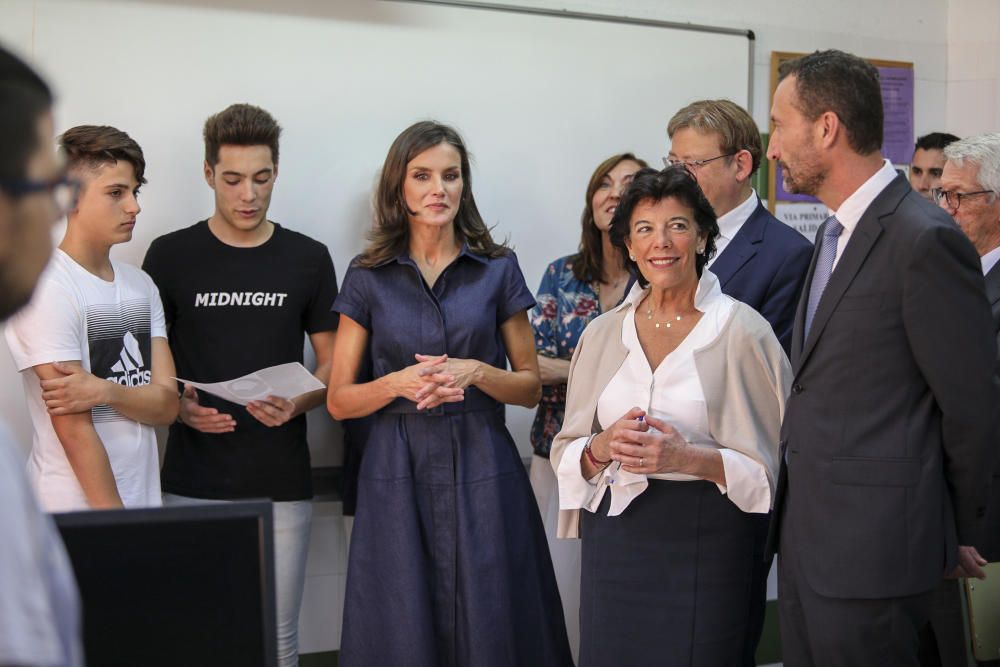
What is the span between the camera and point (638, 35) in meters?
3.76

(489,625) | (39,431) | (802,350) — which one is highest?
(802,350)

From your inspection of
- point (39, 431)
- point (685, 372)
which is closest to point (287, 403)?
point (39, 431)

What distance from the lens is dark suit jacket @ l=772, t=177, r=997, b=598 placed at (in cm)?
187

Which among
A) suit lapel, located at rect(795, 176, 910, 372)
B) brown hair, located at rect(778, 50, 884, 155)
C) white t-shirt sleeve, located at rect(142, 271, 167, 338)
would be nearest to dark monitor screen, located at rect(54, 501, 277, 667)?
suit lapel, located at rect(795, 176, 910, 372)

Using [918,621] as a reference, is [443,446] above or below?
above

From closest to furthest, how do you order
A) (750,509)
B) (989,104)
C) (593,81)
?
(750,509) < (593,81) < (989,104)

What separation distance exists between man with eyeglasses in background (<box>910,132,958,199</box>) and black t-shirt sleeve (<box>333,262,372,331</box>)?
2.22 meters

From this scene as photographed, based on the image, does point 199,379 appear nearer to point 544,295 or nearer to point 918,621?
point 544,295

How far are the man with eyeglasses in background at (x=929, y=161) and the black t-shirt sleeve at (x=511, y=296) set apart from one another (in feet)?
5.93

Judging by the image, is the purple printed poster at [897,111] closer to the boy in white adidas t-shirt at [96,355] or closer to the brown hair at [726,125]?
the brown hair at [726,125]

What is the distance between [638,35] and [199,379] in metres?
2.01

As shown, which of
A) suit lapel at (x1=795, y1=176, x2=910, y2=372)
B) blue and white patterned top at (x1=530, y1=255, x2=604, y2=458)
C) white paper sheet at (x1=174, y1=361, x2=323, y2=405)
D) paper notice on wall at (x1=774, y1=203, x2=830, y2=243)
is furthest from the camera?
paper notice on wall at (x1=774, y1=203, x2=830, y2=243)

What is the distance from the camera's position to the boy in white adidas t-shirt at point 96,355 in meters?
2.39

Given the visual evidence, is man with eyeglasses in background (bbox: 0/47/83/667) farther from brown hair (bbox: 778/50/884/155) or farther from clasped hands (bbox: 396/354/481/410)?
clasped hands (bbox: 396/354/481/410)
